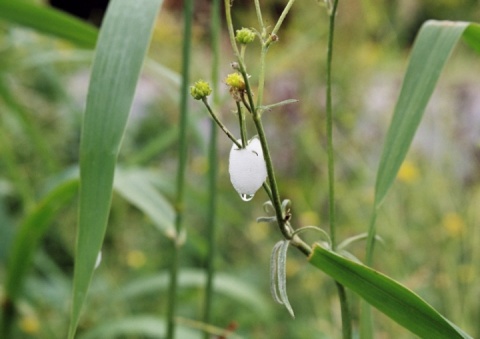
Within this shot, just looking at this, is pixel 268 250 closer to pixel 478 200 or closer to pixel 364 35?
pixel 478 200

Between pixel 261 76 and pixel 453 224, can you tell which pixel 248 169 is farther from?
pixel 453 224

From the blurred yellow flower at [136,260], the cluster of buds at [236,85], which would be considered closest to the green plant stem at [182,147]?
the cluster of buds at [236,85]

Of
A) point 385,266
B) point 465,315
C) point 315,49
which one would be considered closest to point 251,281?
point 385,266

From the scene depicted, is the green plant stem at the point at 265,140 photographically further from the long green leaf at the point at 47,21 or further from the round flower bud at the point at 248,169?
the long green leaf at the point at 47,21

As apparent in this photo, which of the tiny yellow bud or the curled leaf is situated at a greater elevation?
the tiny yellow bud

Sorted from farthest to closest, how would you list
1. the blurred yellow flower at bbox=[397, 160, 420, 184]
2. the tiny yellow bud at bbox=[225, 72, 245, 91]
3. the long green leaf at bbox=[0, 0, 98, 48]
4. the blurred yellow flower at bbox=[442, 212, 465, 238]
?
the blurred yellow flower at bbox=[397, 160, 420, 184] → the blurred yellow flower at bbox=[442, 212, 465, 238] → the long green leaf at bbox=[0, 0, 98, 48] → the tiny yellow bud at bbox=[225, 72, 245, 91]

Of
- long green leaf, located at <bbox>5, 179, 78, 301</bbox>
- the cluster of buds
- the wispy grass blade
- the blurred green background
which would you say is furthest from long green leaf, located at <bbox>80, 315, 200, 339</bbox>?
the cluster of buds

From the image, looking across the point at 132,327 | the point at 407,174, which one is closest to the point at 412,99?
the point at 132,327

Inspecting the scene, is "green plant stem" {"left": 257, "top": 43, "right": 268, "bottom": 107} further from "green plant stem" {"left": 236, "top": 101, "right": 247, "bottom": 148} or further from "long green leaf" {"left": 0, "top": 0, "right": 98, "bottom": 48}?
"long green leaf" {"left": 0, "top": 0, "right": 98, "bottom": 48}
